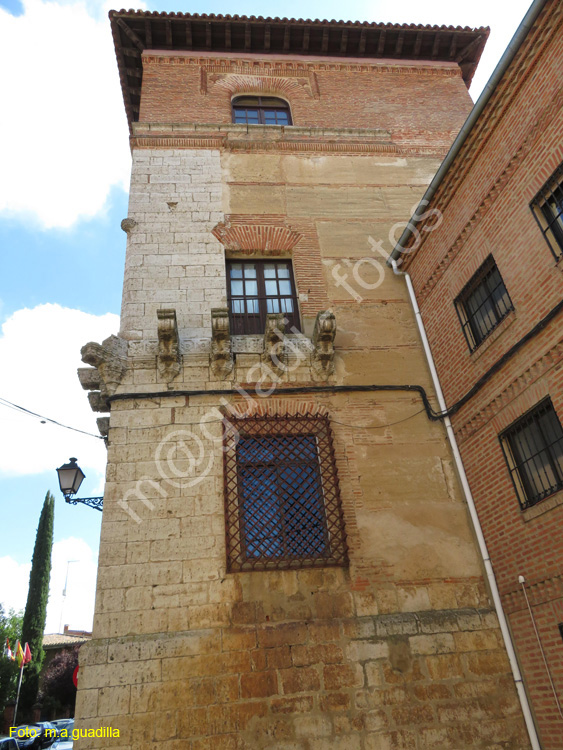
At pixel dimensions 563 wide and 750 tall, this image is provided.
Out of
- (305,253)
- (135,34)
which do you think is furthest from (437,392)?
(135,34)

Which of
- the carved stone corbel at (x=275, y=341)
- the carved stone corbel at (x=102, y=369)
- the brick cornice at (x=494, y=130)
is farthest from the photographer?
the carved stone corbel at (x=275, y=341)

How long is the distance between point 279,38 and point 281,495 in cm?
979

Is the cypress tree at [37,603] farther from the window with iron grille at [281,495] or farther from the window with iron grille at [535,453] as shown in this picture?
the window with iron grille at [535,453]

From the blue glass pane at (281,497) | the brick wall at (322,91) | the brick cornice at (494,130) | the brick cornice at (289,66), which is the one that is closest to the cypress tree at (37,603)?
the blue glass pane at (281,497)

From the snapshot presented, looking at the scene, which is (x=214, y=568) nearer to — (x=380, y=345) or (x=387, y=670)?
(x=387, y=670)

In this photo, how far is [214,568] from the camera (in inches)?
218

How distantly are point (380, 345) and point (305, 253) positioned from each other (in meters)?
1.92

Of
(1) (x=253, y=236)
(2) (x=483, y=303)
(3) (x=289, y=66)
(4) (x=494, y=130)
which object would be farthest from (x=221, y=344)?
(3) (x=289, y=66)

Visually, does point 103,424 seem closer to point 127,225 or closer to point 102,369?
point 102,369

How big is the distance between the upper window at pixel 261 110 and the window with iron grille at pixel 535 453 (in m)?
7.54

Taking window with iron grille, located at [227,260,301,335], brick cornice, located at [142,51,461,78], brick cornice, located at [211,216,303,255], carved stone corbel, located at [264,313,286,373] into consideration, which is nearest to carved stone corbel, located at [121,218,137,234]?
brick cornice, located at [211,216,303,255]

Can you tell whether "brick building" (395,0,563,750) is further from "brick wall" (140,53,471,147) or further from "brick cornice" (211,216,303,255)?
"brick wall" (140,53,471,147)

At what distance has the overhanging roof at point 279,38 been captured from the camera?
10.4 metres

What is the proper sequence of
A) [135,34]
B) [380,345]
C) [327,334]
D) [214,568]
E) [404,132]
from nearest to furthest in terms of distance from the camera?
[214,568] → [327,334] → [380,345] → [404,132] → [135,34]
